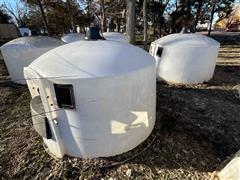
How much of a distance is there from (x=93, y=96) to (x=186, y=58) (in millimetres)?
5006

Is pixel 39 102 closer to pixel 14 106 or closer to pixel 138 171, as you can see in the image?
pixel 138 171

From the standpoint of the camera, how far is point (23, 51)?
7422mm

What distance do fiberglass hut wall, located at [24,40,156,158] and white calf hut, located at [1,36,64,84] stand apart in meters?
4.42

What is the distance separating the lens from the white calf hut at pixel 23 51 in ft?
24.5

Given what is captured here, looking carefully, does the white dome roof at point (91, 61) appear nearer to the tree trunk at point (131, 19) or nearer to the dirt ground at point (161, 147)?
the dirt ground at point (161, 147)

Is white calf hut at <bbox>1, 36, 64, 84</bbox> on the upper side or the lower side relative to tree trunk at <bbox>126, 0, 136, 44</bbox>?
lower

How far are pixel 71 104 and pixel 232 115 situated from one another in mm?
4004

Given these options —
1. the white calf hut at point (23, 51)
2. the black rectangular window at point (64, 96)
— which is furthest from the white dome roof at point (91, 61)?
the white calf hut at point (23, 51)

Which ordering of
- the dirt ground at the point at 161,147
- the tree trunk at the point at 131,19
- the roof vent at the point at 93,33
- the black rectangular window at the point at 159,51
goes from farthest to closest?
the tree trunk at the point at 131,19, the black rectangular window at the point at 159,51, the roof vent at the point at 93,33, the dirt ground at the point at 161,147

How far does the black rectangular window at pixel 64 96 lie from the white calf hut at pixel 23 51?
5003 millimetres

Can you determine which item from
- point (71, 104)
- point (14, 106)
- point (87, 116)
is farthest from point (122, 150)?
point (14, 106)

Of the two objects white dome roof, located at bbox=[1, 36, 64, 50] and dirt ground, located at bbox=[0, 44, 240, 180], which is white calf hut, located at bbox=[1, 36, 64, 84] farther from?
dirt ground, located at bbox=[0, 44, 240, 180]

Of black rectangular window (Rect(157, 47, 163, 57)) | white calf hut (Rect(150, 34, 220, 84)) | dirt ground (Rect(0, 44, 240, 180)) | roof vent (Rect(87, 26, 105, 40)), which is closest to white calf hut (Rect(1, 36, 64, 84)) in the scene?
dirt ground (Rect(0, 44, 240, 180))

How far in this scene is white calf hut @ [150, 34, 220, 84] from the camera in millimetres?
7148
